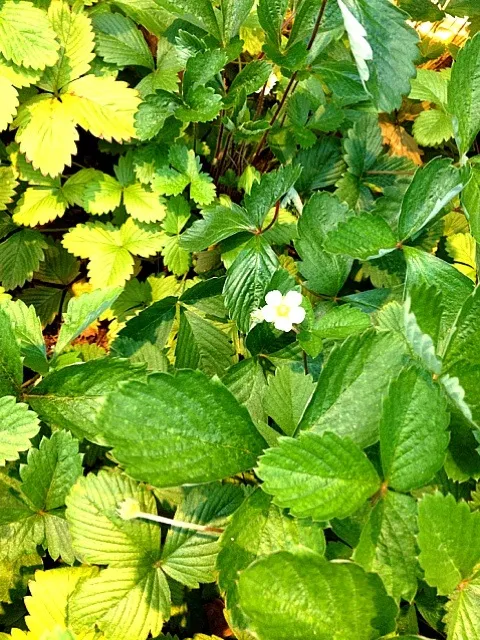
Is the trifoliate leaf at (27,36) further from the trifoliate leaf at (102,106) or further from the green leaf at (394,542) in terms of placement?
the green leaf at (394,542)

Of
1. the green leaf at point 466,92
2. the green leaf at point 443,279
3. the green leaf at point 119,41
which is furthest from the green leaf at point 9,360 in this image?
the green leaf at point 466,92

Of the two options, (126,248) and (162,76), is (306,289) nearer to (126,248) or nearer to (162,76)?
(126,248)

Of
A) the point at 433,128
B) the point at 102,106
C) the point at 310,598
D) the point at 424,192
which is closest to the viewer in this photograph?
the point at 310,598

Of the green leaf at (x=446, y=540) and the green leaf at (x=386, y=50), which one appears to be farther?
the green leaf at (x=386, y=50)

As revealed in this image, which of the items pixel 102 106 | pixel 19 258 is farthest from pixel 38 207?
pixel 102 106

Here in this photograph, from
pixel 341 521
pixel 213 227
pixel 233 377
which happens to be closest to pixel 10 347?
pixel 233 377

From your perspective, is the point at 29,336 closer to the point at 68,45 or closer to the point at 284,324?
the point at 284,324
